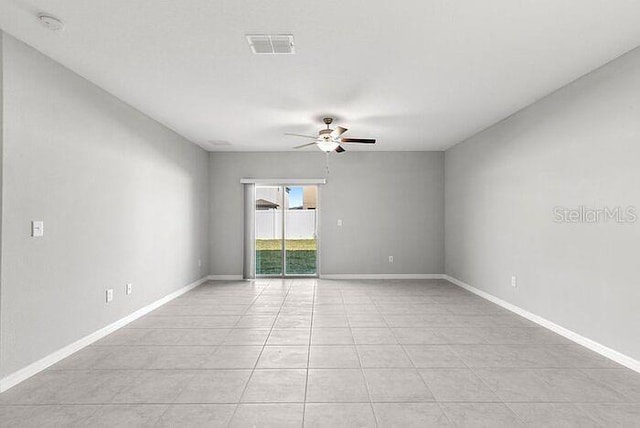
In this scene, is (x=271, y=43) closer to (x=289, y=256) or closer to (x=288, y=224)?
(x=288, y=224)

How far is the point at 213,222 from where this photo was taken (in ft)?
23.5

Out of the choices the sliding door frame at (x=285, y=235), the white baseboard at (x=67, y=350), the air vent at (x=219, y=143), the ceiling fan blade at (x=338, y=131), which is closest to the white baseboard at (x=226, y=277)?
the sliding door frame at (x=285, y=235)

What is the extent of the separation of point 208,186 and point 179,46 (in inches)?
178

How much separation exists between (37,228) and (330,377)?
2604 millimetres

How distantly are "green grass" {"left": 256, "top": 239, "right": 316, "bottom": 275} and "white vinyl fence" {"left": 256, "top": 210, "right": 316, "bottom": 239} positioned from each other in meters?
0.12

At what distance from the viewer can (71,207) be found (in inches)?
128

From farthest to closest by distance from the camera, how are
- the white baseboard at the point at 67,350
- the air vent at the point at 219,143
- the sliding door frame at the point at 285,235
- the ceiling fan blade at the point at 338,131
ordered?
the sliding door frame at the point at 285,235 → the air vent at the point at 219,143 → the ceiling fan blade at the point at 338,131 → the white baseboard at the point at 67,350

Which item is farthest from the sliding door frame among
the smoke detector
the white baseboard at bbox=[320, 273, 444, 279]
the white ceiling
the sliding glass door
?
the smoke detector

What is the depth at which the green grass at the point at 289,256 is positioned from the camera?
7391 millimetres

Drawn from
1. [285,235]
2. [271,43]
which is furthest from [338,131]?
[285,235]

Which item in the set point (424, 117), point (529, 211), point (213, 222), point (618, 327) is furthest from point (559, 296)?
point (213, 222)

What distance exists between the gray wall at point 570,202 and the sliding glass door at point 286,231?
3.23 meters

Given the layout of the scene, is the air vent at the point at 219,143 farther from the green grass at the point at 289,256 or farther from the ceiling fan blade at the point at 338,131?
the ceiling fan blade at the point at 338,131

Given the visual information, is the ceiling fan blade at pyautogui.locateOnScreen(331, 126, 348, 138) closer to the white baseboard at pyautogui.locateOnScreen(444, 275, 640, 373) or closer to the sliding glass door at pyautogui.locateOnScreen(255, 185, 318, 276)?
the sliding glass door at pyautogui.locateOnScreen(255, 185, 318, 276)
